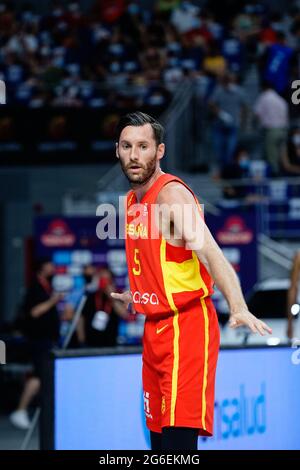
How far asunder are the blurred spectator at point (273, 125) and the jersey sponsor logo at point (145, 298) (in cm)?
1409

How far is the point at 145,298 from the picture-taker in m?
5.95

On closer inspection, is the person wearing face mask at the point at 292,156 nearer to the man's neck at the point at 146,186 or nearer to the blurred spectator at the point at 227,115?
the blurred spectator at the point at 227,115

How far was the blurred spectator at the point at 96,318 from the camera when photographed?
539 inches

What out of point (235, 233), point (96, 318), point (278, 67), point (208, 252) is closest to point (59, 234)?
point (235, 233)

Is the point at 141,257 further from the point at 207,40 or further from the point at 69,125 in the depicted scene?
the point at 207,40

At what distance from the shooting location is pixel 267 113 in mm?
20094

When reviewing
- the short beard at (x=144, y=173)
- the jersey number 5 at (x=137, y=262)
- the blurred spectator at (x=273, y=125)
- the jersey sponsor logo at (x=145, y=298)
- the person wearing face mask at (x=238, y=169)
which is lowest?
the jersey sponsor logo at (x=145, y=298)

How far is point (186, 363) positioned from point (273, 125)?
47.3 feet

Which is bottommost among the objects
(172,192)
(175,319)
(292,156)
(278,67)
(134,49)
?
(175,319)

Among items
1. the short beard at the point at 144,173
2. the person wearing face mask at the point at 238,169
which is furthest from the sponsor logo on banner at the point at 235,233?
the short beard at the point at 144,173

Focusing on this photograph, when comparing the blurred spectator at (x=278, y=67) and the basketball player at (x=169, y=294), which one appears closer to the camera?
the basketball player at (x=169, y=294)

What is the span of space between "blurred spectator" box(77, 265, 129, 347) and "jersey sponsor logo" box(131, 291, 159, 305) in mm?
7436

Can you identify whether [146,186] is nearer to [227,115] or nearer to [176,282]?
[176,282]

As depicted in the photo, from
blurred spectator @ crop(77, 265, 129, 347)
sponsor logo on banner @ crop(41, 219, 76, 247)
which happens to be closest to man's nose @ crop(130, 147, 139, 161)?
blurred spectator @ crop(77, 265, 129, 347)
